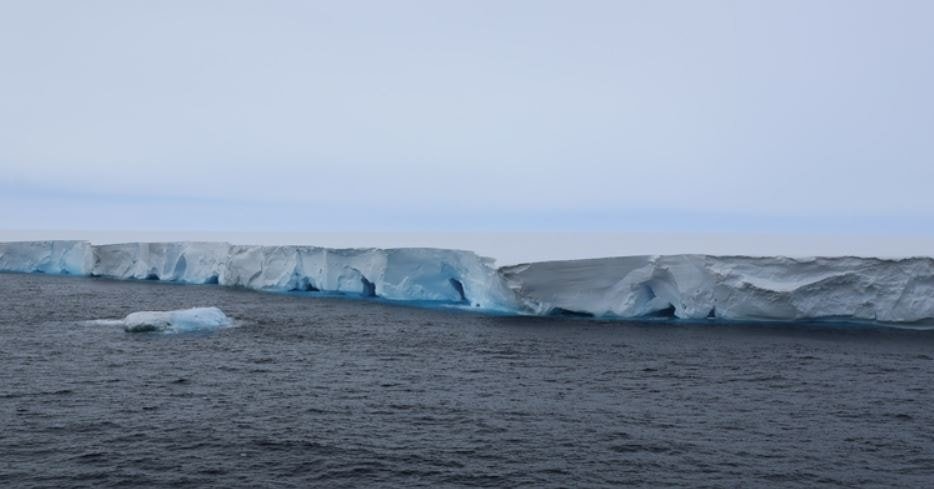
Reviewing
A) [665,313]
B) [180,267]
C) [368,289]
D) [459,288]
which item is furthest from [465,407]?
[180,267]

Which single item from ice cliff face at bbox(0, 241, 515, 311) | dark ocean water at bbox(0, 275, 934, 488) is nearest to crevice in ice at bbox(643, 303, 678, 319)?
dark ocean water at bbox(0, 275, 934, 488)

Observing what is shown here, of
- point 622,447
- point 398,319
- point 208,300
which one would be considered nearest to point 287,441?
point 622,447

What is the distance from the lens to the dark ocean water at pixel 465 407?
10.5 meters

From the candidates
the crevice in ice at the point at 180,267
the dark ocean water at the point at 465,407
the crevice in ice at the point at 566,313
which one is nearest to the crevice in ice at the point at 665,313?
the crevice in ice at the point at 566,313

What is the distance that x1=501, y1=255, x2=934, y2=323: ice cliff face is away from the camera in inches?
930

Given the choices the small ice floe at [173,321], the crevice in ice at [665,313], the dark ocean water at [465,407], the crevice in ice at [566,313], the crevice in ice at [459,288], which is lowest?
the dark ocean water at [465,407]

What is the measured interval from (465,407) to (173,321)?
12865 mm

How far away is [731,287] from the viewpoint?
2506cm

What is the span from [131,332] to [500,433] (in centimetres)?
1491

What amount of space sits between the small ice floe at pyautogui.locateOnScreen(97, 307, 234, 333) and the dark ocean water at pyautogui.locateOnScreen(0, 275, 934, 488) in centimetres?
76

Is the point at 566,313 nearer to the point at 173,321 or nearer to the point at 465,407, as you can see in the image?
the point at 173,321

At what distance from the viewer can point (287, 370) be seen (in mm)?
17547

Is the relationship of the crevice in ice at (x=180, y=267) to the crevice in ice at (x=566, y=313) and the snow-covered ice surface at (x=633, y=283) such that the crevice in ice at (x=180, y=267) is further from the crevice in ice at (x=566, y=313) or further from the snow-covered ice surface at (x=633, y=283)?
the crevice in ice at (x=566, y=313)

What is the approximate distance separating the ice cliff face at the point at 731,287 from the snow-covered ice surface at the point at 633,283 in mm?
32
